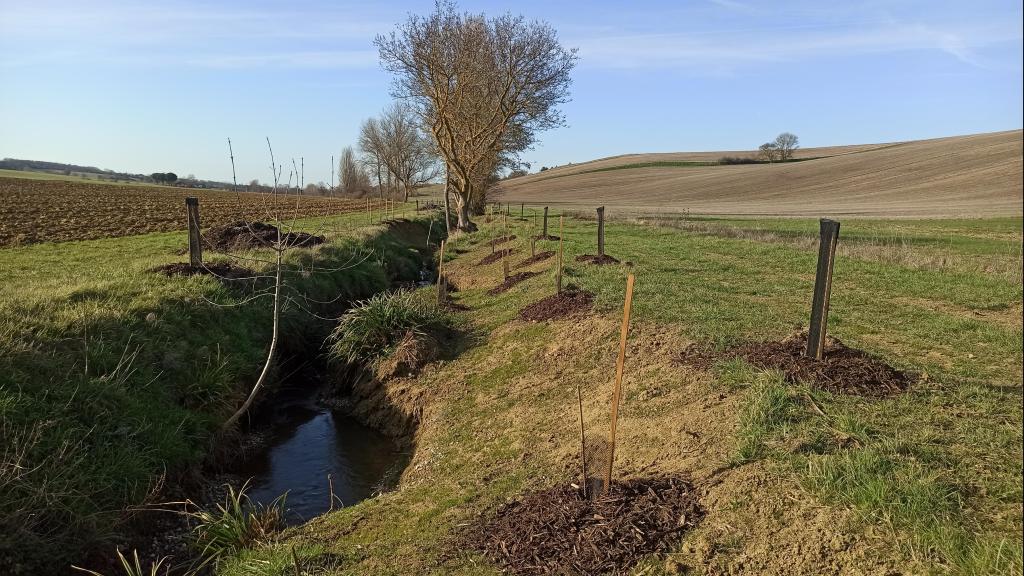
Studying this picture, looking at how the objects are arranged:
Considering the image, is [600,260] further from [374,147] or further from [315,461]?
[374,147]

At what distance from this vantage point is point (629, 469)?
4.57 meters

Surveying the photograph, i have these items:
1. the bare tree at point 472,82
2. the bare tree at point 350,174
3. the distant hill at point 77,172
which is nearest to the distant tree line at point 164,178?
the distant hill at point 77,172

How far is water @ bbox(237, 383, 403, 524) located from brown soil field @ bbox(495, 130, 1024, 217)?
2776 centimetres

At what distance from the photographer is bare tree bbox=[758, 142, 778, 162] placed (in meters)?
85.9

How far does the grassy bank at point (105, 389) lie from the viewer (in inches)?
182

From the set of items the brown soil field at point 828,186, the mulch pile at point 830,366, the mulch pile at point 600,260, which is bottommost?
the mulch pile at point 830,366

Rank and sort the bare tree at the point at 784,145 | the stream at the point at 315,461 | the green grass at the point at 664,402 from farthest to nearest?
1. the bare tree at the point at 784,145
2. the stream at the point at 315,461
3. the green grass at the point at 664,402

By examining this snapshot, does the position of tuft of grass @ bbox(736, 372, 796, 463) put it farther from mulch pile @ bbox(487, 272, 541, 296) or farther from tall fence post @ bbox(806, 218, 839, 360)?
mulch pile @ bbox(487, 272, 541, 296)

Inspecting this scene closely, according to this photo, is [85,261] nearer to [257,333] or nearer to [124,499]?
[257,333]

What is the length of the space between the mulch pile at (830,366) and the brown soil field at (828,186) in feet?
82.7

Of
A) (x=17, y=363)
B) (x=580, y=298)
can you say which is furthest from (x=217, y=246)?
(x=580, y=298)

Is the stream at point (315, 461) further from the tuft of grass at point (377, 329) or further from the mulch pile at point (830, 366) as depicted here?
the mulch pile at point (830, 366)

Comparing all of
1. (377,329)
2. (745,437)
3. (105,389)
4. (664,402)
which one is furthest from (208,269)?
(745,437)

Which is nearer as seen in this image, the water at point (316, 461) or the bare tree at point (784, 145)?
the water at point (316, 461)
